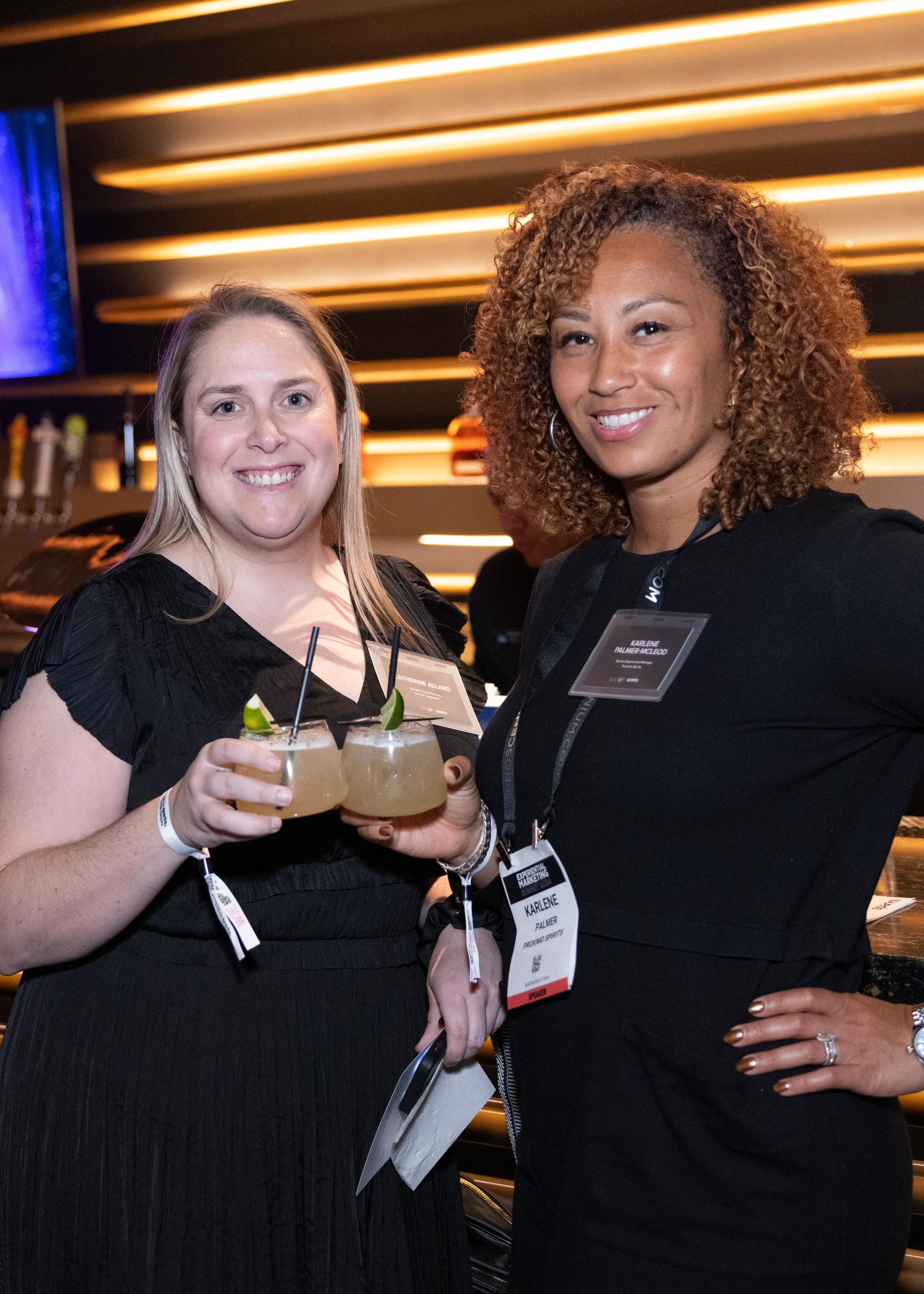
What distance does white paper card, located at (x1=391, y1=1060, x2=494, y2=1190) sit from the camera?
59.9 inches

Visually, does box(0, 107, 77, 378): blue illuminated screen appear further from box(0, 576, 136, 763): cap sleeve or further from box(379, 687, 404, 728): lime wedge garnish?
box(379, 687, 404, 728): lime wedge garnish

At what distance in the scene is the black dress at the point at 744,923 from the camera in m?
1.21

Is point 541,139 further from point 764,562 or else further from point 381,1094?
point 381,1094

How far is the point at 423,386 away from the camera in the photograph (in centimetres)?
414

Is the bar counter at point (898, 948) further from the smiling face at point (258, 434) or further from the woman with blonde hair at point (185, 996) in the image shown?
the smiling face at point (258, 434)

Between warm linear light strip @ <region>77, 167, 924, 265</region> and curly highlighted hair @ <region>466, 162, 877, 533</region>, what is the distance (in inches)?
78.6

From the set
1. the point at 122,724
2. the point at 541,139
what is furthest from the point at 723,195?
the point at 541,139

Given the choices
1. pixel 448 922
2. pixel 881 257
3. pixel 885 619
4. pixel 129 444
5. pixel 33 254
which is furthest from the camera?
pixel 129 444

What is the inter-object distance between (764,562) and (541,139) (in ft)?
9.50

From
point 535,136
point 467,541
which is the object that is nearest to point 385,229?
point 535,136

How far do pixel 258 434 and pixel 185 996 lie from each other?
80 centimetres

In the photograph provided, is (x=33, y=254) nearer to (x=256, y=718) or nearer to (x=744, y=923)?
(x=256, y=718)

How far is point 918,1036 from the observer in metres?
1.25

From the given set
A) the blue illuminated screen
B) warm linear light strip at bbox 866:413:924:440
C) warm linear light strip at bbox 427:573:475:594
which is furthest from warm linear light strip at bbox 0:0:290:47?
warm linear light strip at bbox 866:413:924:440
